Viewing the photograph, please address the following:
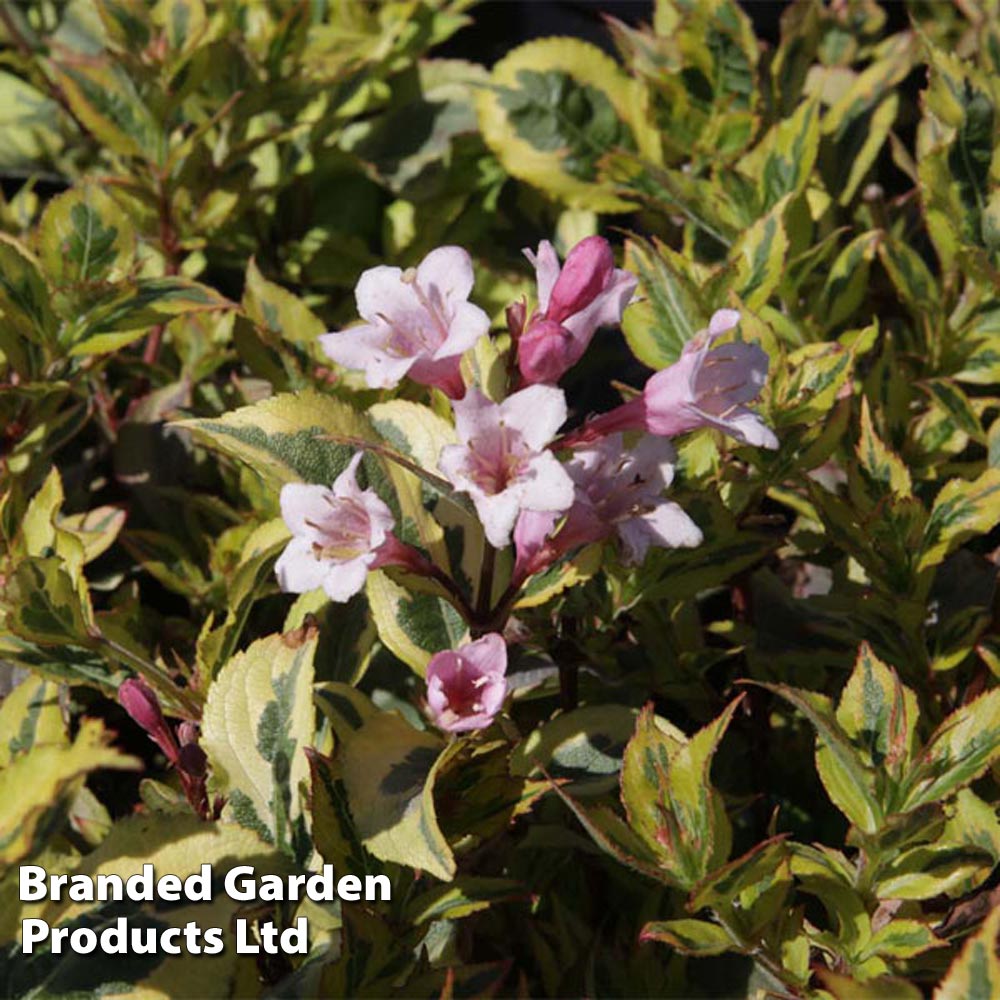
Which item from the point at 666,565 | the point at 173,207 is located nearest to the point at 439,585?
the point at 666,565

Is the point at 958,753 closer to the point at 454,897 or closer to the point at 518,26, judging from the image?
the point at 454,897

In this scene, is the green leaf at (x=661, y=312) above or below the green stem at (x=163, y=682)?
above

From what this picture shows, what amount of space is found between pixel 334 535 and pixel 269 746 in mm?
172

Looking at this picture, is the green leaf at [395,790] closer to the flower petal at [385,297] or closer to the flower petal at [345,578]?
the flower petal at [345,578]

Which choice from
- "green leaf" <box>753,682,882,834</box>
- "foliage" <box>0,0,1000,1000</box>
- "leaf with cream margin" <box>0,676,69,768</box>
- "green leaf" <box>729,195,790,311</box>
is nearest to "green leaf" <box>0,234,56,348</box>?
"foliage" <box>0,0,1000,1000</box>

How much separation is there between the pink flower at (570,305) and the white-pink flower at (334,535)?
0.14 meters

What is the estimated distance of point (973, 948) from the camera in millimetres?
715

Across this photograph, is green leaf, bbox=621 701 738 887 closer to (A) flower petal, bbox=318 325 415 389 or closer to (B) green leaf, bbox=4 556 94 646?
(A) flower petal, bbox=318 325 415 389

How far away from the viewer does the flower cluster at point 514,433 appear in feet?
2.78

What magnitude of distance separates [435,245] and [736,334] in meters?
0.75

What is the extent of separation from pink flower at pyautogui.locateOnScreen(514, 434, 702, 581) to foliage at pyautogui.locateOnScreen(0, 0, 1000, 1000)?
0.01 meters

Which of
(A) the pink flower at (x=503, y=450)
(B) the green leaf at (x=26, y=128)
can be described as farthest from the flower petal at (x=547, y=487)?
(B) the green leaf at (x=26, y=128)

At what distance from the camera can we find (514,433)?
2.75 feet

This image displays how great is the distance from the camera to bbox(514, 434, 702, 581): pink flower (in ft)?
2.95
